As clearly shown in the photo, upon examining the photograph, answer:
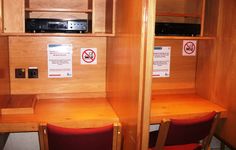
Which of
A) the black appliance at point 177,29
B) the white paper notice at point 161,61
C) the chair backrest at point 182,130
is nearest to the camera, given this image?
the chair backrest at point 182,130

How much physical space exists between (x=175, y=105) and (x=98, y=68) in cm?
Result: 70

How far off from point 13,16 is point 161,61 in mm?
1269

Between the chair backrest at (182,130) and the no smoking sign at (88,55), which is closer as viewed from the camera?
the chair backrest at (182,130)

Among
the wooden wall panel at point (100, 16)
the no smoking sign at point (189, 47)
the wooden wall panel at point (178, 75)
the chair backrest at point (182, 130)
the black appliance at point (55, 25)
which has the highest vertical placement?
the wooden wall panel at point (100, 16)

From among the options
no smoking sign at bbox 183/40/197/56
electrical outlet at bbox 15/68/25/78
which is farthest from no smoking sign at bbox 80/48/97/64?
no smoking sign at bbox 183/40/197/56

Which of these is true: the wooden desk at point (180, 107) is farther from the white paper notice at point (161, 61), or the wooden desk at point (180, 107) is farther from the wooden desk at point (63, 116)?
the wooden desk at point (63, 116)

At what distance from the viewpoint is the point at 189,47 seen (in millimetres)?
2428

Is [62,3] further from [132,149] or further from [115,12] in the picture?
[132,149]

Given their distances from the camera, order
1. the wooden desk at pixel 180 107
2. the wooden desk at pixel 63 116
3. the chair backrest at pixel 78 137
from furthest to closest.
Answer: the wooden desk at pixel 180 107
the wooden desk at pixel 63 116
the chair backrest at pixel 78 137

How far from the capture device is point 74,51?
2.19 metres

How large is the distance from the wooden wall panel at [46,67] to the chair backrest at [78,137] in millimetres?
830

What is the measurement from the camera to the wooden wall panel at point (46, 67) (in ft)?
6.89

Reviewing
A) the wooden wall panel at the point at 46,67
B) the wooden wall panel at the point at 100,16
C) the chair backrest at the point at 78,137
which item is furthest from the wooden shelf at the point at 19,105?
the wooden wall panel at the point at 100,16

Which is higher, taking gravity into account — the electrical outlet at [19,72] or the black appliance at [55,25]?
the black appliance at [55,25]
